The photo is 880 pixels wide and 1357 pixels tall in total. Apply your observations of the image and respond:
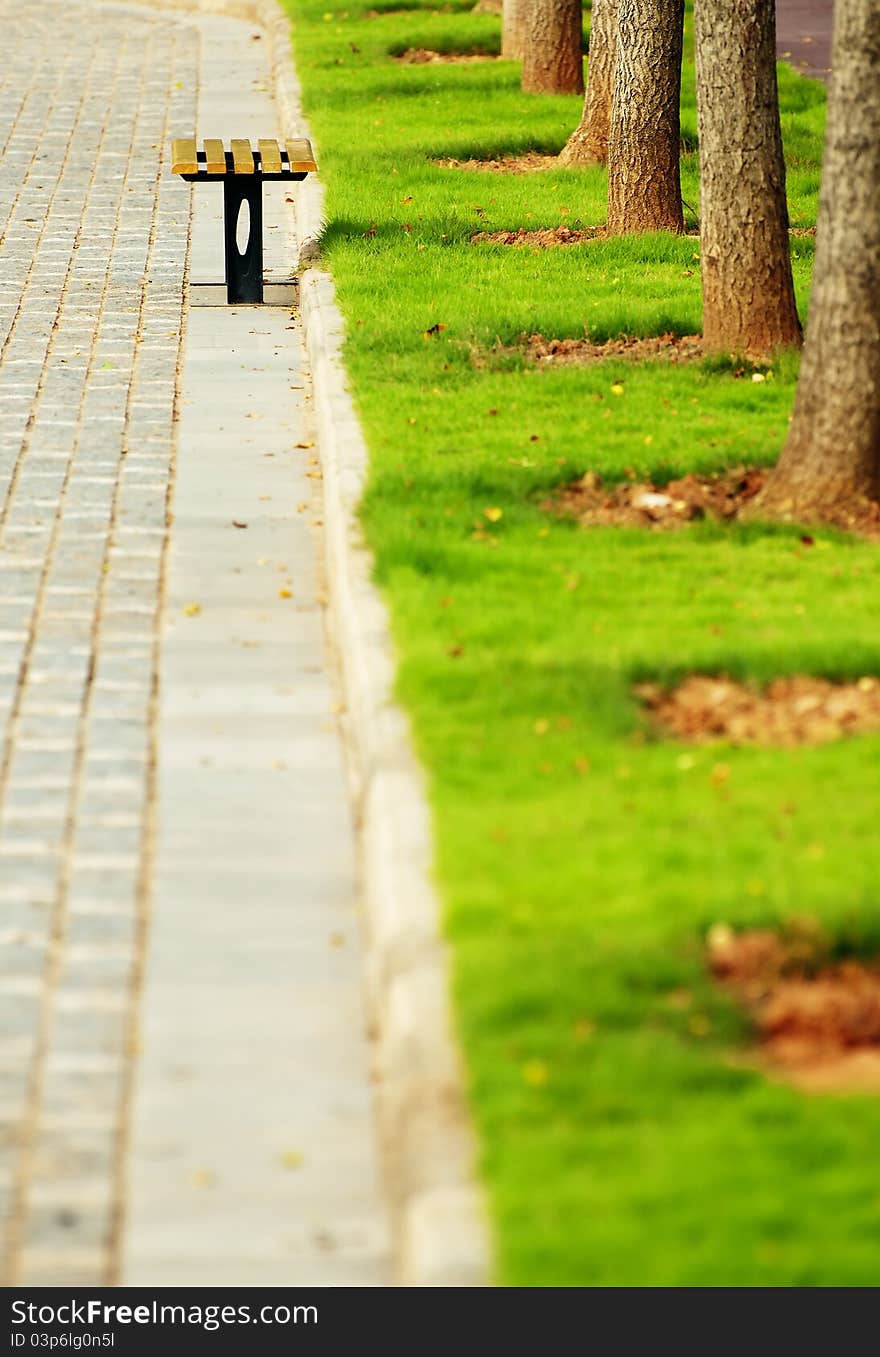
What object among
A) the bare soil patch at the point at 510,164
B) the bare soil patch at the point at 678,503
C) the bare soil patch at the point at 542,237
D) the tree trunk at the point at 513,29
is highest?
the tree trunk at the point at 513,29

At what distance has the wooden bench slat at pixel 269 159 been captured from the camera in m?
12.2

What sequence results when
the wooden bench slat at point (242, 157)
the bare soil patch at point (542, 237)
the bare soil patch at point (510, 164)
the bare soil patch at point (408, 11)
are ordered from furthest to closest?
A: the bare soil patch at point (408, 11)
the bare soil patch at point (510, 164)
the bare soil patch at point (542, 237)
the wooden bench slat at point (242, 157)

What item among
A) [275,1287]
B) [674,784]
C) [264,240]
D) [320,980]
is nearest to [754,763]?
[674,784]

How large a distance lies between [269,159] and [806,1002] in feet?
28.5

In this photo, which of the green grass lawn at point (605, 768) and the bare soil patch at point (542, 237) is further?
the bare soil patch at point (542, 237)

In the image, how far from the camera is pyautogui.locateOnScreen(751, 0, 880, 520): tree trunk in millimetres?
7781

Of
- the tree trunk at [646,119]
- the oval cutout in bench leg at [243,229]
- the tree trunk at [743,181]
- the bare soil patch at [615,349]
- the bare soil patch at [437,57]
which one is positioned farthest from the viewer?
the bare soil patch at [437,57]

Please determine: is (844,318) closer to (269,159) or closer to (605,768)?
(605,768)

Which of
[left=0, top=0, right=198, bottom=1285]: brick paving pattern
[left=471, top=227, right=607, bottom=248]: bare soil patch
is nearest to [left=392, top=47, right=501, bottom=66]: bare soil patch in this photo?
[left=0, top=0, right=198, bottom=1285]: brick paving pattern

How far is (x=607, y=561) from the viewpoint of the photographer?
303 inches

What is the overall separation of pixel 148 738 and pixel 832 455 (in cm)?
310

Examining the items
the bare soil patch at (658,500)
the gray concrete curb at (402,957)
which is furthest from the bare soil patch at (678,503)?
the gray concrete curb at (402,957)

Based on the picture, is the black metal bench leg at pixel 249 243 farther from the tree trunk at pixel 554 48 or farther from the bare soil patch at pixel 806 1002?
the bare soil patch at pixel 806 1002

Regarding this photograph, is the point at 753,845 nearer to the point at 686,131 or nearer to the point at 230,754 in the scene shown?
the point at 230,754
